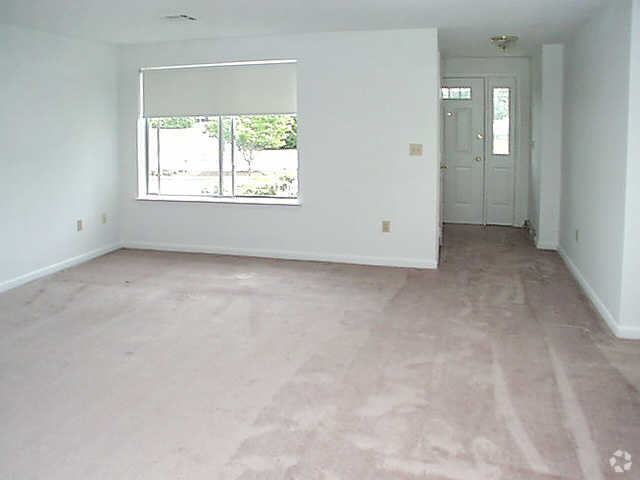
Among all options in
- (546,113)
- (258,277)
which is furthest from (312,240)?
(546,113)

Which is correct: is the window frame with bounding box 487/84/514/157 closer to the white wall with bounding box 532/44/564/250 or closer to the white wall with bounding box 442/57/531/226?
the white wall with bounding box 442/57/531/226

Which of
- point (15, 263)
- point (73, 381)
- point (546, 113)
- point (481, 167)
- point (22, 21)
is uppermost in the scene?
point (22, 21)

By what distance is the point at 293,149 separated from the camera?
264 inches

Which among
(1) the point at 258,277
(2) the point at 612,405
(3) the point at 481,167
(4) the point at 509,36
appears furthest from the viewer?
(3) the point at 481,167

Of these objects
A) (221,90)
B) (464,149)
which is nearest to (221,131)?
(221,90)

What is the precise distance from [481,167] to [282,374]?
6340 millimetres

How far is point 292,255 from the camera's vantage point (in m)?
6.68

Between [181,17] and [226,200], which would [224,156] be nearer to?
[226,200]

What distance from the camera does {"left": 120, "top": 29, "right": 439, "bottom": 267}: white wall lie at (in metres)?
6.11

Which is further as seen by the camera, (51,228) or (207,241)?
(207,241)

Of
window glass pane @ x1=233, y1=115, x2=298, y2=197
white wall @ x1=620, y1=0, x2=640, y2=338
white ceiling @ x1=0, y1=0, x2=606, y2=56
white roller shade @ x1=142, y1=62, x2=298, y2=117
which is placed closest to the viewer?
white wall @ x1=620, y1=0, x2=640, y2=338

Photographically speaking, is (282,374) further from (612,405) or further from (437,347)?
(612,405)

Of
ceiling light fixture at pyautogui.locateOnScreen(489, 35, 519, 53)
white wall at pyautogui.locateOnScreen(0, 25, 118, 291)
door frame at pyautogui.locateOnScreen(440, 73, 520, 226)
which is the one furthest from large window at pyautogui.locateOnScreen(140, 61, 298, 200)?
door frame at pyautogui.locateOnScreen(440, 73, 520, 226)

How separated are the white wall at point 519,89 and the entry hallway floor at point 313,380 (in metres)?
3.40
